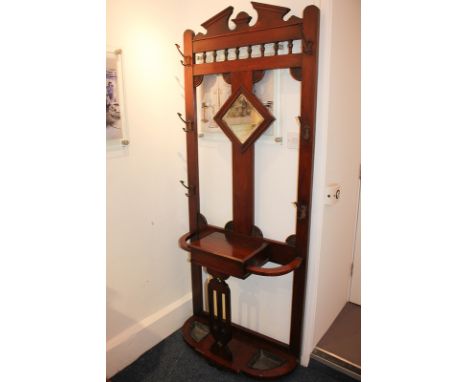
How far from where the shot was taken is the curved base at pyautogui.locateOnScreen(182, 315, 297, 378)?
1.99 metres

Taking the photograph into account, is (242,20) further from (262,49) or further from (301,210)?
(301,210)

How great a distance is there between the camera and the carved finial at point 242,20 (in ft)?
5.87

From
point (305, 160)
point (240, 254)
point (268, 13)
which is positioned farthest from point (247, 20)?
point (240, 254)

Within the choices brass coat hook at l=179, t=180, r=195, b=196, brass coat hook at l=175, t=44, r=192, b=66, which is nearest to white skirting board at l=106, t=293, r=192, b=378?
brass coat hook at l=179, t=180, r=195, b=196

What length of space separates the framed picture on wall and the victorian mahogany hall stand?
17.4 inches

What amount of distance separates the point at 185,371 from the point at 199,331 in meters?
0.37

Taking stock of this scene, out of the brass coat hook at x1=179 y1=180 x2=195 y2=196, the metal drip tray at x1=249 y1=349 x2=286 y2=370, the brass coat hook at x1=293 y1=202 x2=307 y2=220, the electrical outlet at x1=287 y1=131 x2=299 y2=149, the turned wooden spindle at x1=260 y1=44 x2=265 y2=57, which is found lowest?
the metal drip tray at x1=249 y1=349 x2=286 y2=370

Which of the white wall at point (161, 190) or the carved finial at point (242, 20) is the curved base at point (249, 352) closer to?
the white wall at point (161, 190)

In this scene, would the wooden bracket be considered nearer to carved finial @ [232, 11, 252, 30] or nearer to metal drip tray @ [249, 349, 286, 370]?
carved finial @ [232, 11, 252, 30]

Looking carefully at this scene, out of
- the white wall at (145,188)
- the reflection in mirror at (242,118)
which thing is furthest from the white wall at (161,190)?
the reflection in mirror at (242,118)
